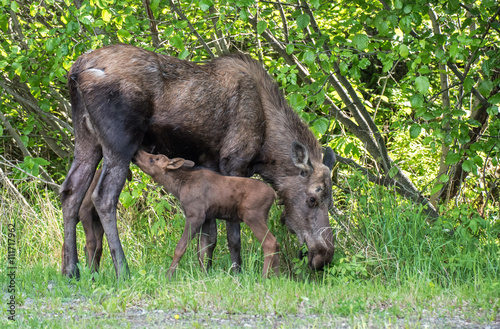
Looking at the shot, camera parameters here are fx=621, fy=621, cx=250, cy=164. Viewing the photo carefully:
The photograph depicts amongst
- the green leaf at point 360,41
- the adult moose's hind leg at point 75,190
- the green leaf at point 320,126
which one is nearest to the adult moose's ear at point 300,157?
the green leaf at point 320,126

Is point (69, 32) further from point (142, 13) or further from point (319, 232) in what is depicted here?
point (319, 232)

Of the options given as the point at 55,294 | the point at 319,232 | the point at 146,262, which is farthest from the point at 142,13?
the point at 55,294

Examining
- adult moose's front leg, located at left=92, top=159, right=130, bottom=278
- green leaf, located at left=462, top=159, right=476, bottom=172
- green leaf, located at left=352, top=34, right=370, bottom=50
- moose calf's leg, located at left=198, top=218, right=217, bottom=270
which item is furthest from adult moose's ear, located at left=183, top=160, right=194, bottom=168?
green leaf, located at left=462, top=159, right=476, bottom=172

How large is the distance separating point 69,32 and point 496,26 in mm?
4970

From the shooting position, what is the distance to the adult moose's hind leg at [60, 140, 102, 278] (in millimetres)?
6336

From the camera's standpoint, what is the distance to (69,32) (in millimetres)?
7324

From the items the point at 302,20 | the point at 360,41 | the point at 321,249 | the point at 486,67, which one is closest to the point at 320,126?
the point at 360,41

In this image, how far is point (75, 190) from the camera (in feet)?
21.0

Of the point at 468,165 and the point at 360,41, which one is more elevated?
the point at 360,41

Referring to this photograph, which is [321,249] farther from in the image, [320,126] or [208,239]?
[320,126]

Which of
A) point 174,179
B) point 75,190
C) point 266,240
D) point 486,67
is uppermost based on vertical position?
point 486,67

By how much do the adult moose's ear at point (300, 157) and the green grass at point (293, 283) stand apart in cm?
92

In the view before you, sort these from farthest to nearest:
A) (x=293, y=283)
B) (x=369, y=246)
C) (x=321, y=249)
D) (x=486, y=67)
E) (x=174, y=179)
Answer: (x=369, y=246), (x=486, y=67), (x=321, y=249), (x=174, y=179), (x=293, y=283)

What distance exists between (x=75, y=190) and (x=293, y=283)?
247 cm
